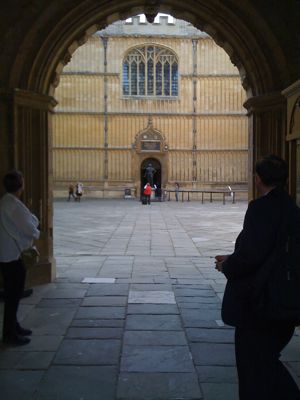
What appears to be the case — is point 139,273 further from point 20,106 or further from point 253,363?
point 253,363

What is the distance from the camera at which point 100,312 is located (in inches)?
206

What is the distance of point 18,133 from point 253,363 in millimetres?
4741

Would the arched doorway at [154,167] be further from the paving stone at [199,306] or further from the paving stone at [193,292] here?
the paving stone at [199,306]

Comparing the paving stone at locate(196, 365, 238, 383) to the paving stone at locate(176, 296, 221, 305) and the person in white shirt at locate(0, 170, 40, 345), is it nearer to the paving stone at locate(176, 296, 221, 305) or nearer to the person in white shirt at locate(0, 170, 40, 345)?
the person in white shirt at locate(0, 170, 40, 345)

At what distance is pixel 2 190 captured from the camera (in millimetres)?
6223

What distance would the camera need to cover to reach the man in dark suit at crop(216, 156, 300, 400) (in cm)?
252

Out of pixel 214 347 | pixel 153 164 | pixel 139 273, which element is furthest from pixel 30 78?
pixel 153 164

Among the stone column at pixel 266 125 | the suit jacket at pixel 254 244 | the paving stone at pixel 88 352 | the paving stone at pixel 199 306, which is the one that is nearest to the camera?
the suit jacket at pixel 254 244

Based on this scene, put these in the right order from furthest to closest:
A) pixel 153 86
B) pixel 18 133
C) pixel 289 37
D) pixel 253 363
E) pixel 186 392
Answer: pixel 153 86
pixel 18 133
pixel 289 37
pixel 186 392
pixel 253 363

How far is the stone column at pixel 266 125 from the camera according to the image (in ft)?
20.4

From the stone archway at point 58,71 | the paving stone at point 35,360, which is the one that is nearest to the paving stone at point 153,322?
the paving stone at point 35,360

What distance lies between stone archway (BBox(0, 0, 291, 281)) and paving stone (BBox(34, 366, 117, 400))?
10.6ft

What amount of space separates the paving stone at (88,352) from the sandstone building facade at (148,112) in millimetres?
28616

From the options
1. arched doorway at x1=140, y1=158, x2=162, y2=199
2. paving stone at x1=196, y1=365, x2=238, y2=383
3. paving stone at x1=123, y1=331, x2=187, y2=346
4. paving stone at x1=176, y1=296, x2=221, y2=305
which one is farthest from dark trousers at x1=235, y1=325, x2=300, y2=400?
arched doorway at x1=140, y1=158, x2=162, y2=199
